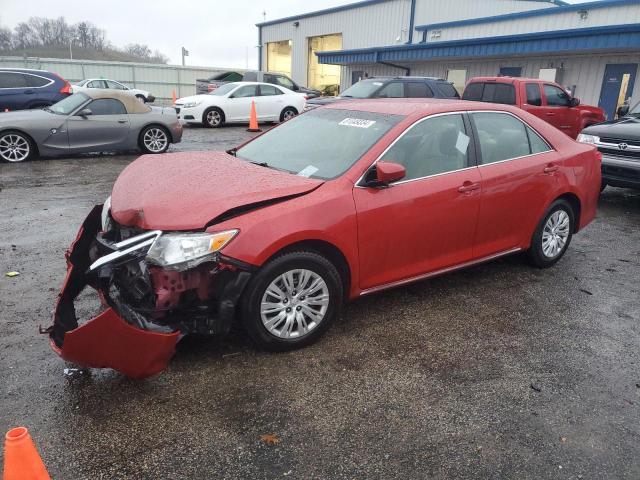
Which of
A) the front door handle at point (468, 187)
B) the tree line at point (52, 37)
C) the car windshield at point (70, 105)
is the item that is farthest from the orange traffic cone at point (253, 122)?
Answer: the tree line at point (52, 37)

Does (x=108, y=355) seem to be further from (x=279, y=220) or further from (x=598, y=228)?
(x=598, y=228)

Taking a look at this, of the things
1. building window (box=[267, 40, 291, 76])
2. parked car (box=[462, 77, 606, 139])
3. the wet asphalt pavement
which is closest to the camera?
the wet asphalt pavement

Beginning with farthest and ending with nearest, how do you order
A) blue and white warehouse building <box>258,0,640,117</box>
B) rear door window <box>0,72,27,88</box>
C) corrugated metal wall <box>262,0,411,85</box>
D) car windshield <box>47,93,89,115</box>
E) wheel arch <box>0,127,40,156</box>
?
corrugated metal wall <box>262,0,411,85</box>, blue and white warehouse building <box>258,0,640,117</box>, rear door window <box>0,72,27,88</box>, car windshield <box>47,93,89,115</box>, wheel arch <box>0,127,40,156</box>

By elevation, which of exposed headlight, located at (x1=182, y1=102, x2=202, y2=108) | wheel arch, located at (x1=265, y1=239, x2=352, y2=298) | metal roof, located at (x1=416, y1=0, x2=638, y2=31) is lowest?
wheel arch, located at (x1=265, y1=239, x2=352, y2=298)

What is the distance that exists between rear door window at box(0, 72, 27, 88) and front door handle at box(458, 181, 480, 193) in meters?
13.0

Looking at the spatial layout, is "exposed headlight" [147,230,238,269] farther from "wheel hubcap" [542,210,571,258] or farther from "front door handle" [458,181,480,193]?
"wheel hubcap" [542,210,571,258]

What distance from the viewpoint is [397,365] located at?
334 centimetres

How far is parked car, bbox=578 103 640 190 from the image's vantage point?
730 cm

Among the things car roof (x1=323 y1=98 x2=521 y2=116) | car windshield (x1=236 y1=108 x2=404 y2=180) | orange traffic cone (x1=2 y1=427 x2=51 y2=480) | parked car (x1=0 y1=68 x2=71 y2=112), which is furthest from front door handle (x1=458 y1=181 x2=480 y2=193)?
parked car (x1=0 y1=68 x2=71 y2=112)

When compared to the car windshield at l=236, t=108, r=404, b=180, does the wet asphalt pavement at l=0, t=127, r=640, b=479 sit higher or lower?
lower

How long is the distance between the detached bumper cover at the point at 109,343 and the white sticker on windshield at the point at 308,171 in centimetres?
150

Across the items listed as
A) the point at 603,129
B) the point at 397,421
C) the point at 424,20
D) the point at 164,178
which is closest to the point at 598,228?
the point at 603,129

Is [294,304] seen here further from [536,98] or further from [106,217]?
[536,98]

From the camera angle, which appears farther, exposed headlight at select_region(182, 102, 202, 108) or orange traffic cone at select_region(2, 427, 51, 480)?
exposed headlight at select_region(182, 102, 202, 108)
